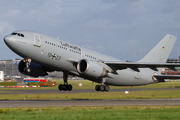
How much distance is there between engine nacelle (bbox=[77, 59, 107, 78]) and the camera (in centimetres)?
3109

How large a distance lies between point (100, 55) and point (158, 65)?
8250mm

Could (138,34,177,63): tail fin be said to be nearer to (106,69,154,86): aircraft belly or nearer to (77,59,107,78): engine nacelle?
(106,69,154,86): aircraft belly

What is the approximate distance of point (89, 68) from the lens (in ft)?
102

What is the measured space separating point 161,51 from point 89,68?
1863cm

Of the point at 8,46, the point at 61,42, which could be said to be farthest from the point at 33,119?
the point at 61,42

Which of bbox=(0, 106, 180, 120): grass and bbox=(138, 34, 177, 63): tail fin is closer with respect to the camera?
bbox=(0, 106, 180, 120): grass

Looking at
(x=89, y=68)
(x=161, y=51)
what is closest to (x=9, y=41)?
(x=89, y=68)

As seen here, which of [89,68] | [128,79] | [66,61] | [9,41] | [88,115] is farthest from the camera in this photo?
[128,79]

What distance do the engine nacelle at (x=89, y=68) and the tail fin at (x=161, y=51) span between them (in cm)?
1437

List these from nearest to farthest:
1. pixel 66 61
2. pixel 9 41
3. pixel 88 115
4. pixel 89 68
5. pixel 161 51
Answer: pixel 88 115 → pixel 9 41 → pixel 89 68 → pixel 66 61 → pixel 161 51

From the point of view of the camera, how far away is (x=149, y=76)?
43.0m

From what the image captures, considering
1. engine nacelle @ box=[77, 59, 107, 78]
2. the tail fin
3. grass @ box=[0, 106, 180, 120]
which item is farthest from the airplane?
grass @ box=[0, 106, 180, 120]

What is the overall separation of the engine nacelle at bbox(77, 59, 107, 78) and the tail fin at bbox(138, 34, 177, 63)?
47.2 feet

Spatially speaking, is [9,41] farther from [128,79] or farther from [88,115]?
[128,79]
